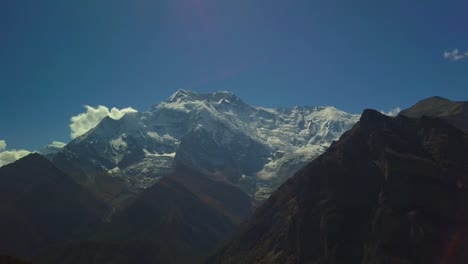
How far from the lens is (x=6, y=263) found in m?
184
